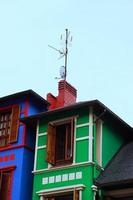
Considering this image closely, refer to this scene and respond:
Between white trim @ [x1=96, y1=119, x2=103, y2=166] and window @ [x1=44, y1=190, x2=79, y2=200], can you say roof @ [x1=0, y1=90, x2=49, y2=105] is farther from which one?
window @ [x1=44, y1=190, x2=79, y2=200]

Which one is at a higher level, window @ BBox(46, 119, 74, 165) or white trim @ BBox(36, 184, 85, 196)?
window @ BBox(46, 119, 74, 165)

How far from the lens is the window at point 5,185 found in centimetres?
1772

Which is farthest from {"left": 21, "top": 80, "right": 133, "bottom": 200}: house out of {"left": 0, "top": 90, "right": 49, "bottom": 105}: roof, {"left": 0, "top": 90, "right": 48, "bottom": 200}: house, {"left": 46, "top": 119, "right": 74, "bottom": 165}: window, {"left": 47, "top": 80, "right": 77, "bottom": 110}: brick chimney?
{"left": 47, "top": 80, "right": 77, "bottom": 110}: brick chimney

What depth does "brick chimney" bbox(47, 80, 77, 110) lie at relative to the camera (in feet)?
66.8

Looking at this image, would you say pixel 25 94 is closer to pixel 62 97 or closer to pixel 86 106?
pixel 62 97

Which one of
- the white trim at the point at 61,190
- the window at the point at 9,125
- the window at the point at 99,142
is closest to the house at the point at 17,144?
the window at the point at 9,125

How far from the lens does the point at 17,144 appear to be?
18547mm

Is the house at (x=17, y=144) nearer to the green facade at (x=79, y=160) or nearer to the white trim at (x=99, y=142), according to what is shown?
the green facade at (x=79, y=160)

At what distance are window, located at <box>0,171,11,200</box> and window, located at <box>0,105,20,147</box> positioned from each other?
1.30 meters

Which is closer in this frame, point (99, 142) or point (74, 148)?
point (74, 148)

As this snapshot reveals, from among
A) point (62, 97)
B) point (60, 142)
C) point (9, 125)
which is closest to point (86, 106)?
point (60, 142)

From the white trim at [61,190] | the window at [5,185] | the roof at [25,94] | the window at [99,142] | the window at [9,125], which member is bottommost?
A: the white trim at [61,190]

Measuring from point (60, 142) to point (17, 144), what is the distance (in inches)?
66.8

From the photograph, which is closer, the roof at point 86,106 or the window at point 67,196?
the window at point 67,196
